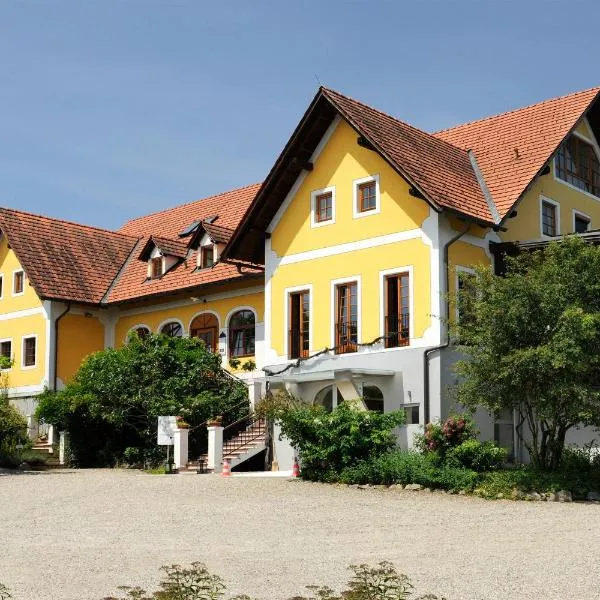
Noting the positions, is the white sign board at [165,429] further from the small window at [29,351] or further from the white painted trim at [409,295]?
the small window at [29,351]

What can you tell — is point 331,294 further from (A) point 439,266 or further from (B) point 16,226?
(B) point 16,226

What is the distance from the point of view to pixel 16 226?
123 ft

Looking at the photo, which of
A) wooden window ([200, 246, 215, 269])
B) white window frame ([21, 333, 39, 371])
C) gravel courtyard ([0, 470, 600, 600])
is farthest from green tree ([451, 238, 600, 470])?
white window frame ([21, 333, 39, 371])

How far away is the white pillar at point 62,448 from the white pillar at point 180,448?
586 cm

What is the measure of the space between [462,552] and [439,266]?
41.0 ft

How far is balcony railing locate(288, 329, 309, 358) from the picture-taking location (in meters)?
28.1

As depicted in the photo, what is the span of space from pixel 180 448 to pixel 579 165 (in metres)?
14.1

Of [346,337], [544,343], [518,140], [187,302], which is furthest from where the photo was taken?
[187,302]

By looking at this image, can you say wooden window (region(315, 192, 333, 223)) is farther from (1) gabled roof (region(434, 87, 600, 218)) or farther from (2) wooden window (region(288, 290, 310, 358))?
(1) gabled roof (region(434, 87, 600, 218))

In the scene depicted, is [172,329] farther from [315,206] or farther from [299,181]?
[315,206]

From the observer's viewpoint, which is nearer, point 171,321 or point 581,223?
point 581,223

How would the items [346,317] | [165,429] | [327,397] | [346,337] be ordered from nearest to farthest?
[346,337]
[346,317]
[165,429]
[327,397]

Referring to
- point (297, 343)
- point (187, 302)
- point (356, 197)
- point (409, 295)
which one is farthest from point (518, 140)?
point (187, 302)

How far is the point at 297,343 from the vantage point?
2833 cm
